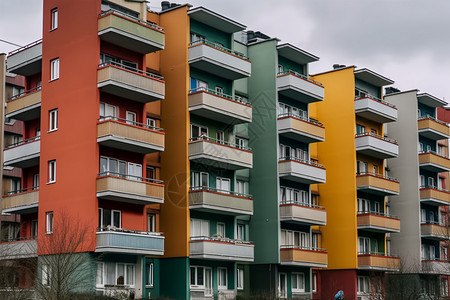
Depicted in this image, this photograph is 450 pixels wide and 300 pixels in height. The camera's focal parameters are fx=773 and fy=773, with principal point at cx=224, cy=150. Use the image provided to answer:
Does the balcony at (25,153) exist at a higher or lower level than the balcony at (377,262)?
higher

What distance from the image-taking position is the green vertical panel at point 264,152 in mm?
60844

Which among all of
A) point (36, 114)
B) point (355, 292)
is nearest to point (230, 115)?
point (36, 114)

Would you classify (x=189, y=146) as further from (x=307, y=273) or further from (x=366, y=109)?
(x=366, y=109)

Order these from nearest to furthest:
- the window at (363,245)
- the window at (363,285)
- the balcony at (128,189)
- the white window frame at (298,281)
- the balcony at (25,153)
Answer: the balcony at (128,189), the balcony at (25,153), the white window frame at (298,281), the window at (363,285), the window at (363,245)

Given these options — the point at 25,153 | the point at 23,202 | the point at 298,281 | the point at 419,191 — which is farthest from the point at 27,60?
the point at 419,191

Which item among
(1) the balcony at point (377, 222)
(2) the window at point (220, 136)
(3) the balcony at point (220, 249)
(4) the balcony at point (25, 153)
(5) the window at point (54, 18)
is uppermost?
(5) the window at point (54, 18)

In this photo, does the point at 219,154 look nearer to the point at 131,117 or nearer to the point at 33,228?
the point at 131,117

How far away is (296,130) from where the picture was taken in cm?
6247

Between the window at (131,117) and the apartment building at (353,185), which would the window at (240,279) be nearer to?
the apartment building at (353,185)

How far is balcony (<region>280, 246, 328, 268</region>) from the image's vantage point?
197 ft

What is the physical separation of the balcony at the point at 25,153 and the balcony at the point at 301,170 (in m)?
19.4

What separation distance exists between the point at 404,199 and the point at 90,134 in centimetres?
3968

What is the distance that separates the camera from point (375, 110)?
234ft

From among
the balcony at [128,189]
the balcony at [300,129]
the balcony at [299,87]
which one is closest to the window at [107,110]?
the balcony at [128,189]
